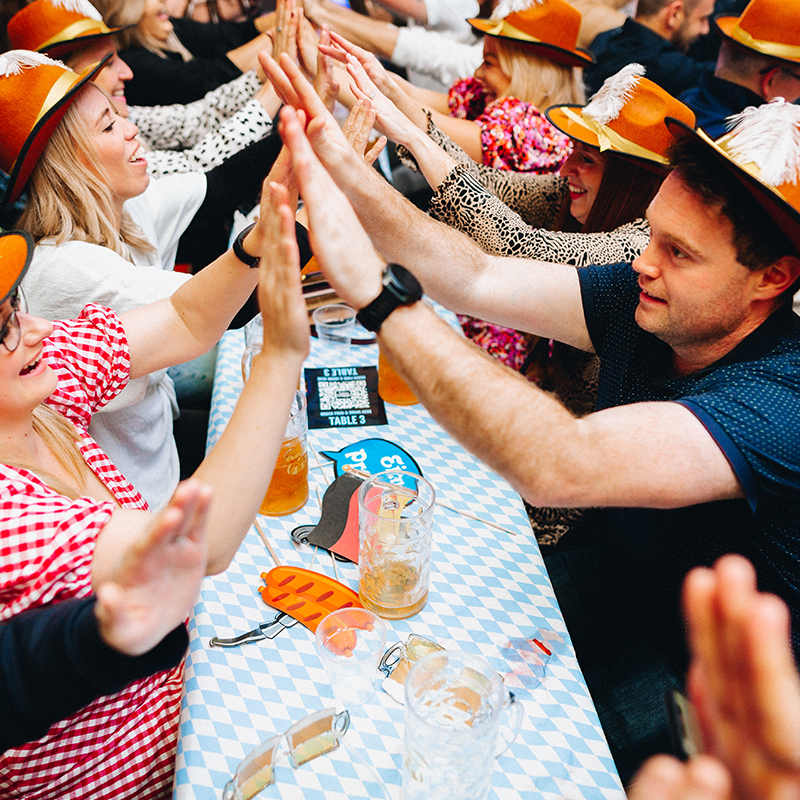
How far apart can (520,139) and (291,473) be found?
193 cm

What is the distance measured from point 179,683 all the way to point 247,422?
1.95 ft

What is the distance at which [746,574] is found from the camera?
524 mm

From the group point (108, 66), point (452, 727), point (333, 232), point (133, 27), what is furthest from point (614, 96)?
point (133, 27)

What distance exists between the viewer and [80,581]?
0.86 meters

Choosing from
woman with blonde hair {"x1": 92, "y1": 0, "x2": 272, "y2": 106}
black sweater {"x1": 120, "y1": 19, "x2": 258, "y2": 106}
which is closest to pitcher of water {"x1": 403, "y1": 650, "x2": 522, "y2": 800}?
woman with blonde hair {"x1": 92, "y1": 0, "x2": 272, "y2": 106}

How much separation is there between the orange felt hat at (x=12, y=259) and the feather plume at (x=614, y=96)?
1512 millimetres

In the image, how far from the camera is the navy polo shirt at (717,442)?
105 centimetres

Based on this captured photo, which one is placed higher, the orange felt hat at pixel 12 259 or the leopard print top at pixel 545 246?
the orange felt hat at pixel 12 259

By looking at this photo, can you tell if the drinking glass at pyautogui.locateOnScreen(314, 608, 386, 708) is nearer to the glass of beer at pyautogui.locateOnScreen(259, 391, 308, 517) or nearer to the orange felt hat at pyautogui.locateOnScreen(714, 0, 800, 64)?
the glass of beer at pyautogui.locateOnScreen(259, 391, 308, 517)

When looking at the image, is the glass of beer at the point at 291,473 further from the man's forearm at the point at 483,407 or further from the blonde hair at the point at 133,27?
the blonde hair at the point at 133,27

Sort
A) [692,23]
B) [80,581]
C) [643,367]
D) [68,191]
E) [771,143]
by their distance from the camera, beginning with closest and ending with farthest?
[80,581] < [771,143] < [643,367] < [68,191] < [692,23]

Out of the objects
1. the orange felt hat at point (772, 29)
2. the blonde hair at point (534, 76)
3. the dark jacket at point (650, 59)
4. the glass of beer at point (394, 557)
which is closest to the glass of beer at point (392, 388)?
the glass of beer at point (394, 557)

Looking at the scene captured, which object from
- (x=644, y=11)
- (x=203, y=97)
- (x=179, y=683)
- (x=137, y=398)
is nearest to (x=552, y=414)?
(x=179, y=683)

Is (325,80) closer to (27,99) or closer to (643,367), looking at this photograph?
(27,99)
